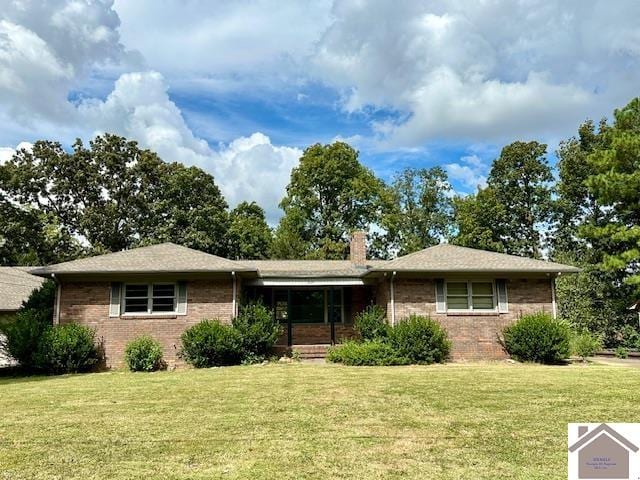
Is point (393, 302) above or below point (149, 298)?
below

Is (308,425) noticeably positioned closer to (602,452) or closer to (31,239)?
(602,452)

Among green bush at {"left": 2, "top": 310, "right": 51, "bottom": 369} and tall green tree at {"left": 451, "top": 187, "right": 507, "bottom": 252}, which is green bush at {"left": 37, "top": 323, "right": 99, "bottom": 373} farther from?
tall green tree at {"left": 451, "top": 187, "right": 507, "bottom": 252}

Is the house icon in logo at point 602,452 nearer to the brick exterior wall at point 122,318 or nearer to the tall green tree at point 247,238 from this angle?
the brick exterior wall at point 122,318

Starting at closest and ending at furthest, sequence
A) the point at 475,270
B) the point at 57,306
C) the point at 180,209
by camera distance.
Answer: the point at 57,306 < the point at 475,270 < the point at 180,209

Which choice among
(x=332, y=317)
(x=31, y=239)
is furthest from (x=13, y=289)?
(x=332, y=317)

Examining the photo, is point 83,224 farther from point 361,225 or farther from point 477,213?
point 477,213

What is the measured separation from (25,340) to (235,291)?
6.03 m

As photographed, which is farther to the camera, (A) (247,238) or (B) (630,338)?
(A) (247,238)

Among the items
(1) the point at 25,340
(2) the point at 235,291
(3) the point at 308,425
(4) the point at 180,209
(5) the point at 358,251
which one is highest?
(4) the point at 180,209

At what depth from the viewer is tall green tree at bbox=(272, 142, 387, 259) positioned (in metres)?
37.1

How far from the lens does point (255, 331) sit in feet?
49.1

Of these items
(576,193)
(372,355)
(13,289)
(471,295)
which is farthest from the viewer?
(576,193)

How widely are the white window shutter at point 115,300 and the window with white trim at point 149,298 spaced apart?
18 cm

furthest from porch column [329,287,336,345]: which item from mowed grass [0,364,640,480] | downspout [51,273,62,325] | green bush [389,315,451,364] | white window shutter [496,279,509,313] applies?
downspout [51,273,62,325]
